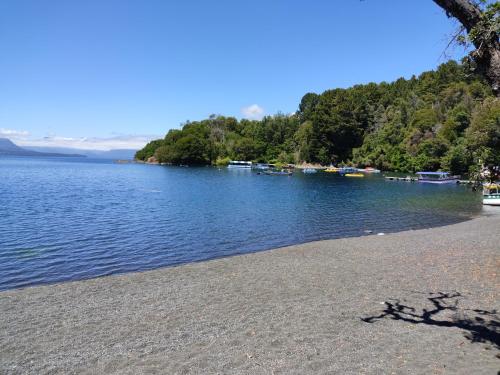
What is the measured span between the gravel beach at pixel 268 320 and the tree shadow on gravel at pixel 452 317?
29 millimetres

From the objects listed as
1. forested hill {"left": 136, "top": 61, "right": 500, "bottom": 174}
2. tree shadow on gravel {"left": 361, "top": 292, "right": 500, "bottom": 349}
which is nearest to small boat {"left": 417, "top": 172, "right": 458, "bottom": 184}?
forested hill {"left": 136, "top": 61, "right": 500, "bottom": 174}

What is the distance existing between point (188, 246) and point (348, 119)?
143087mm

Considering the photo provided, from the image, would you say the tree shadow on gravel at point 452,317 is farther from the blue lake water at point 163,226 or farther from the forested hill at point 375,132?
the forested hill at point 375,132

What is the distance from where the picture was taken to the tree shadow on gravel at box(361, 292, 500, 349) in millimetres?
9422

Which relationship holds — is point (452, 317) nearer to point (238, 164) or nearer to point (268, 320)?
point (268, 320)

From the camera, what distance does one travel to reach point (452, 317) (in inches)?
421

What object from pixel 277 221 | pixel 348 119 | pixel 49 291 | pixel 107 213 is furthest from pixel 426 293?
pixel 348 119

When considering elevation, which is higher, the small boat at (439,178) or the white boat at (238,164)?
the white boat at (238,164)

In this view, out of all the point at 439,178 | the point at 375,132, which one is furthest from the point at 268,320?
the point at 375,132

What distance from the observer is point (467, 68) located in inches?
252

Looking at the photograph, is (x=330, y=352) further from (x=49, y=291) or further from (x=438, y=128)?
(x=438, y=128)

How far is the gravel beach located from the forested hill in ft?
314

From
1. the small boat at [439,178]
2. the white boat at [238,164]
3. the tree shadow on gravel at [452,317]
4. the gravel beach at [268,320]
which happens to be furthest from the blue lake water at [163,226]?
the white boat at [238,164]

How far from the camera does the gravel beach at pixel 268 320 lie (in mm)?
8367
